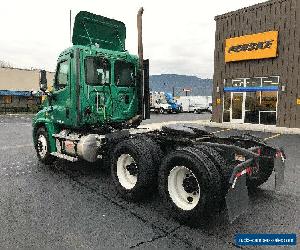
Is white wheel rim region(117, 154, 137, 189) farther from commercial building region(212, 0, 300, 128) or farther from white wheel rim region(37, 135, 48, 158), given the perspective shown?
commercial building region(212, 0, 300, 128)

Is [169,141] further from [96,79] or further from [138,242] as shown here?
[96,79]

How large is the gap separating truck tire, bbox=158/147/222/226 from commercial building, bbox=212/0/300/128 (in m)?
16.0

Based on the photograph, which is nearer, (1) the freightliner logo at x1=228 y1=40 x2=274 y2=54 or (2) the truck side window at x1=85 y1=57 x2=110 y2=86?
(2) the truck side window at x1=85 y1=57 x2=110 y2=86

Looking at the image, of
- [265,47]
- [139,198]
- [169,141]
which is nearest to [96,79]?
[169,141]

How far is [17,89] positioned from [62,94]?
44372 millimetres

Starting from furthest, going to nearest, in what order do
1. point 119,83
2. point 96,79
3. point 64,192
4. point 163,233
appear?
point 119,83, point 96,79, point 64,192, point 163,233

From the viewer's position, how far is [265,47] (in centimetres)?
1873

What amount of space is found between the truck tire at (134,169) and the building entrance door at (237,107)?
660 inches

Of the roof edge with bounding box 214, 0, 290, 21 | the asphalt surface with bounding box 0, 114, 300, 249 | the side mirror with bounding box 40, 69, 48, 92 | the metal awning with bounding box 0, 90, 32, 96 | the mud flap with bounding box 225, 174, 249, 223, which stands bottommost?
the asphalt surface with bounding box 0, 114, 300, 249

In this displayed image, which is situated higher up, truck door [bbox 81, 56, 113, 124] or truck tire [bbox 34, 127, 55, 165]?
truck door [bbox 81, 56, 113, 124]

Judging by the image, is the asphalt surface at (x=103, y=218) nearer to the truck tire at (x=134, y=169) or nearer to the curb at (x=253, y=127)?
the truck tire at (x=134, y=169)

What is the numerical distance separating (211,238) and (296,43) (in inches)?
680

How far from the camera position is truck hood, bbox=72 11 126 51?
7195 mm

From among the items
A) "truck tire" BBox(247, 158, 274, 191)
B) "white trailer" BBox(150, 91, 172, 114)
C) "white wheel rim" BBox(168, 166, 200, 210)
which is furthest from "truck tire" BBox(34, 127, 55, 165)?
"white trailer" BBox(150, 91, 172, 114)
